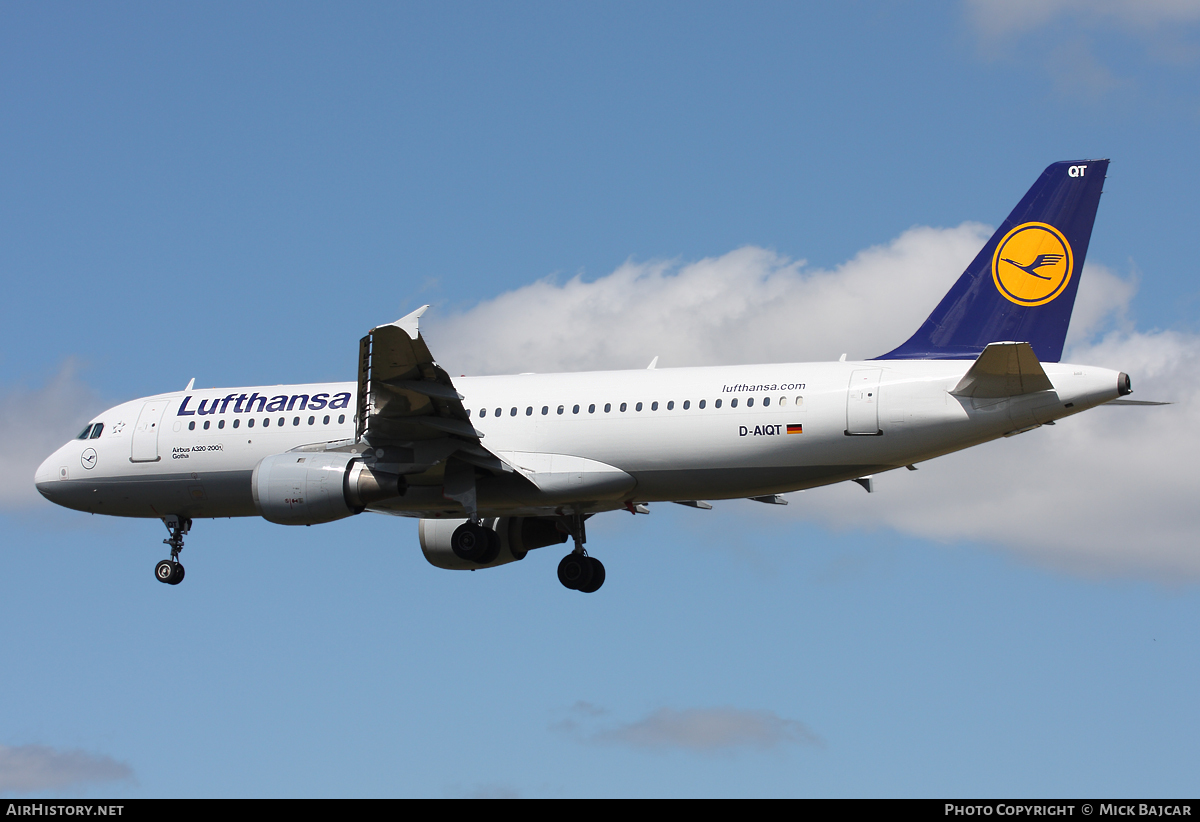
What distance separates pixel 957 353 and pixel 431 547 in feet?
40.2

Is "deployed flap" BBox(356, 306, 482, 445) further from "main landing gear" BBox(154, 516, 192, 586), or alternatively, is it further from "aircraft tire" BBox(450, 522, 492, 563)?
"main landing gear" BBox(154, 516, 192, 586)

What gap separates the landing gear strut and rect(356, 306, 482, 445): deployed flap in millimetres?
4494

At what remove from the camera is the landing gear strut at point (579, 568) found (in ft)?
96.0

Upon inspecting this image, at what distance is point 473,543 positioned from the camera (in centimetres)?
2741

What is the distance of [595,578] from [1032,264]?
1093 centimetres

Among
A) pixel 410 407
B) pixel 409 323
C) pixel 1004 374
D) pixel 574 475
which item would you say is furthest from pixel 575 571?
pixel 1004 374

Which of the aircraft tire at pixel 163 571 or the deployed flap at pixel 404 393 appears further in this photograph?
the aircraft tire at pixel 163 571

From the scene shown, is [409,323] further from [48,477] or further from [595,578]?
[48,477]

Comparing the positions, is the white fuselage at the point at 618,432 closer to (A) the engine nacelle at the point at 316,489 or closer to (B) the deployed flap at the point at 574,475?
(B) the deployed flap at the point at 574,475

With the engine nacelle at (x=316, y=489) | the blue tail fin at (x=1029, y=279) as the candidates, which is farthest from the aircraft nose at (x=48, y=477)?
the blue tail fin at (x=1029, y=279)

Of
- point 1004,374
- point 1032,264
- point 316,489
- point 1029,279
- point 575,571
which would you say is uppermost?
point 1032,264

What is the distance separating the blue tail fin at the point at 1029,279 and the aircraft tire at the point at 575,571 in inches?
318
